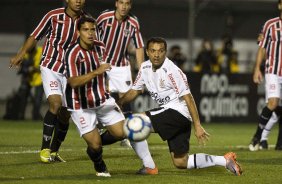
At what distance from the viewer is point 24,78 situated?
2181 centimetres

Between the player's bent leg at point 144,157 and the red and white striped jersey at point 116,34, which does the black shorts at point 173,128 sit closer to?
the player's bent leg at point 144,157

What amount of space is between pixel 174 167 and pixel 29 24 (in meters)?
18.5

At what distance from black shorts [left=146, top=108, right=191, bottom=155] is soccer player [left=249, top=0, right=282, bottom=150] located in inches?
146

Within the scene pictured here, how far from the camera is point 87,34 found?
9.80 metres

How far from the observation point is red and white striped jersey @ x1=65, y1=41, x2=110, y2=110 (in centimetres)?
982

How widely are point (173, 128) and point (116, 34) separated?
374 centimetres

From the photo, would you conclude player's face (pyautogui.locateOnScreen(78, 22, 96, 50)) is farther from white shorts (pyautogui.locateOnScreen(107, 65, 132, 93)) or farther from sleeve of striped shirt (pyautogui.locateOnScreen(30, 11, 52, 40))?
white shorts (pyautogui.locateOnScreen(107, 65, 132, 93))

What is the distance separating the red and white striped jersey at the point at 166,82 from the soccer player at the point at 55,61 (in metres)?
1.53

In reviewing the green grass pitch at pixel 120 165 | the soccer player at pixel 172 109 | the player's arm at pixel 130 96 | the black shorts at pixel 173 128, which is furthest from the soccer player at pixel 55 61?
the black shorts at pixel 173 128

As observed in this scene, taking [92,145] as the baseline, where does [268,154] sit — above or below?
below

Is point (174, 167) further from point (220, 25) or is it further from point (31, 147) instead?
point (220, 25)

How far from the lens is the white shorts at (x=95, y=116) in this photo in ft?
32.2

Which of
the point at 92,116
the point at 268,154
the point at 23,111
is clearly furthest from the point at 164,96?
the point at 23,111

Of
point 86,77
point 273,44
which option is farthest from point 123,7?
point 86,77
